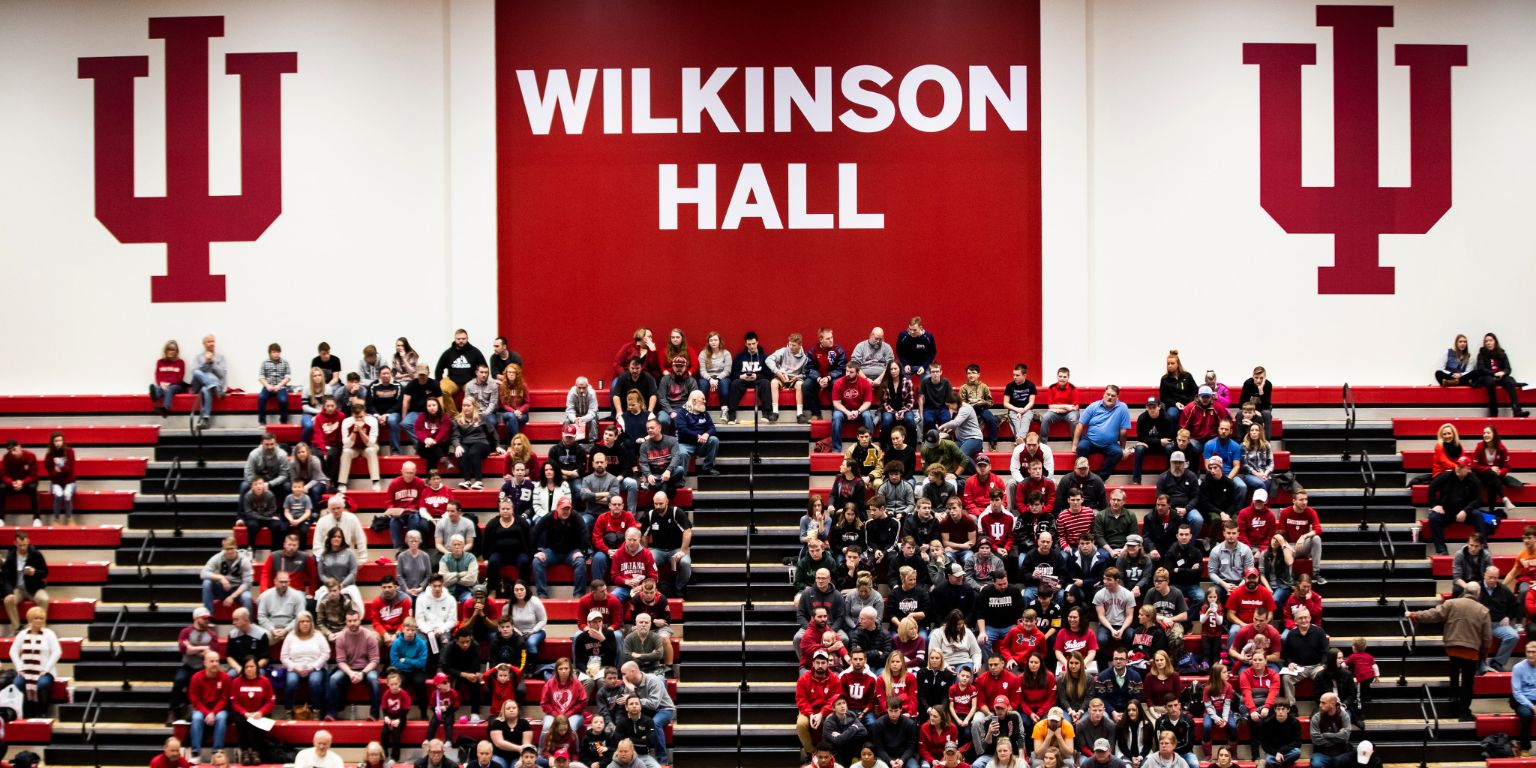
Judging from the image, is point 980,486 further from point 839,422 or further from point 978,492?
point 839,422

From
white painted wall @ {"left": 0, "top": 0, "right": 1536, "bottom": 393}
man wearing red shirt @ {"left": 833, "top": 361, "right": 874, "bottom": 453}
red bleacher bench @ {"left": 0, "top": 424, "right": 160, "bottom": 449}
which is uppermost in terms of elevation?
white painted wall @ {"left": 0, "top": 0, "right": 1536, "bottom": 393}

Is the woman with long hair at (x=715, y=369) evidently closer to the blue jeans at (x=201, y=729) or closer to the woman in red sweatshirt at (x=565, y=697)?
the woman in red sweatshirt at (x=565, y=697)

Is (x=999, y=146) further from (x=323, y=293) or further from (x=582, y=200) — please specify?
(x=323, y=293)

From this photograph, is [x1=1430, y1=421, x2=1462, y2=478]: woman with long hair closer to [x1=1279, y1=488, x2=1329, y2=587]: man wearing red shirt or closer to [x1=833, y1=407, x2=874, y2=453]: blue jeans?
[x1=1279, y1=488, x2=1329, y2=587]: man wearing red shirt

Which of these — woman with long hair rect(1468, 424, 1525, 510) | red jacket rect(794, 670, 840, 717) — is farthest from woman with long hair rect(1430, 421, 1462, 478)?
red jacket rect(794, 670, 840, 717)

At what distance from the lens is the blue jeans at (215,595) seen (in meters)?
18.3

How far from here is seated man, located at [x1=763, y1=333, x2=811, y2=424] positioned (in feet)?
69.7

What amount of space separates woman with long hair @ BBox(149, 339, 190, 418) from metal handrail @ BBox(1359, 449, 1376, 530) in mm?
14724

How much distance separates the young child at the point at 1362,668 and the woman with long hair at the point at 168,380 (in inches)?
573

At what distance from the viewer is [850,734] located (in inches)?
634

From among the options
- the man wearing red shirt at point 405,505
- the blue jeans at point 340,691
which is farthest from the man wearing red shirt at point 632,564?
the blue jeans at point 340,691

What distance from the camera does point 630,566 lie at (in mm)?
18109

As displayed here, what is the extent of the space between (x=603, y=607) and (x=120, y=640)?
18.1 ft

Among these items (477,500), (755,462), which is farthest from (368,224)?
(755,462)
